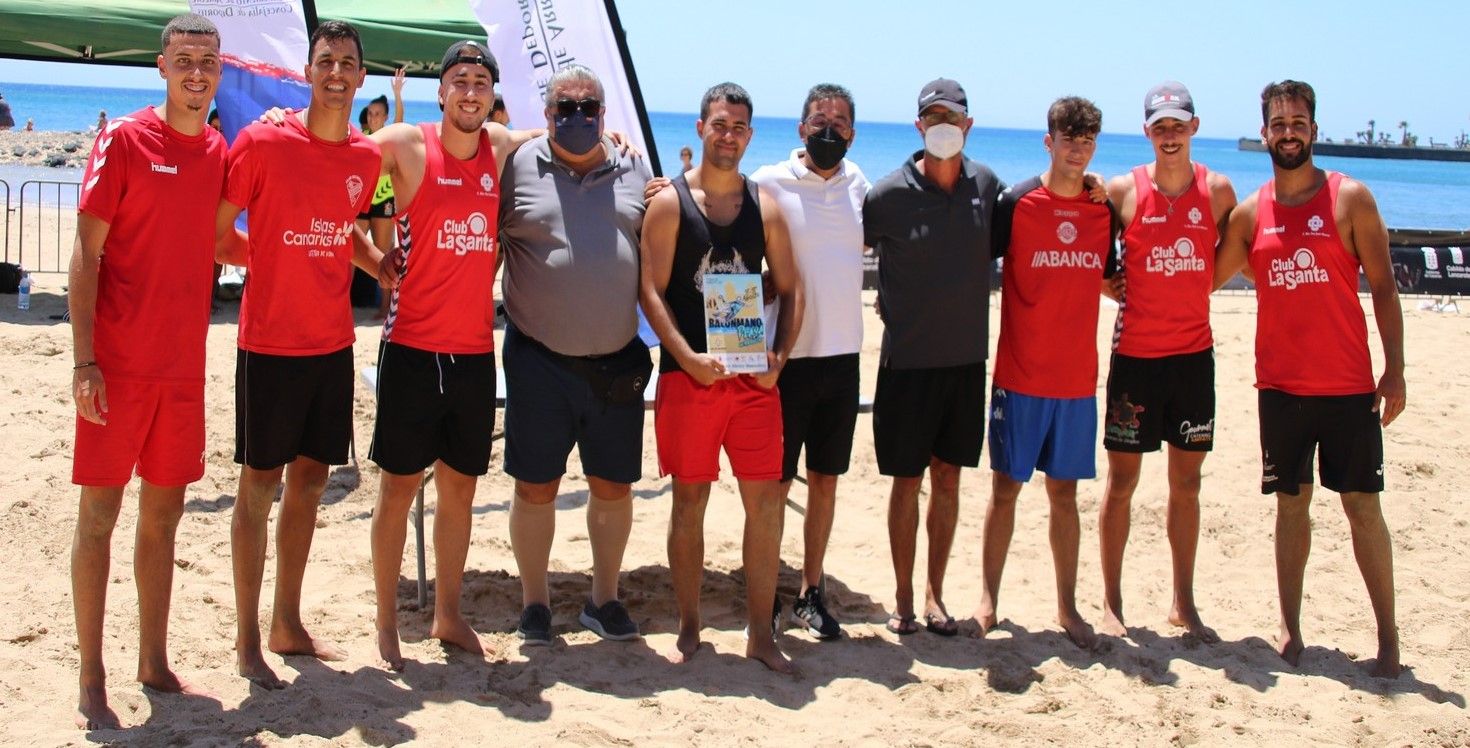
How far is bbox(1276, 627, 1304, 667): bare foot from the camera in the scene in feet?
16.6

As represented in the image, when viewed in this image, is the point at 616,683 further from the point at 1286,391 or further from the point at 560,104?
the point at 1286,391

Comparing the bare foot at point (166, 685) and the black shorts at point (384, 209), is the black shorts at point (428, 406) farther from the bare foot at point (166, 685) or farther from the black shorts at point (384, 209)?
the bare foot at point (166, 685)

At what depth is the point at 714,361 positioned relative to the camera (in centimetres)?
466

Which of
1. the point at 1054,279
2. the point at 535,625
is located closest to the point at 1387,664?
the point at 1054,279

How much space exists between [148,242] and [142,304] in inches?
7.5

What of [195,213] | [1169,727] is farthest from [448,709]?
[1169,727]

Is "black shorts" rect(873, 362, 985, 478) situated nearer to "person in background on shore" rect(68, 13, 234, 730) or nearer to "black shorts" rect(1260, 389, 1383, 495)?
"black shorts" rect(1260, 389, 1383, 495)

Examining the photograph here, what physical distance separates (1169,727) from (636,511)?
3.13 meters

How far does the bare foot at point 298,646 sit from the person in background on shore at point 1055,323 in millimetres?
2654

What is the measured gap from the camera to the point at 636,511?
22.2 ft

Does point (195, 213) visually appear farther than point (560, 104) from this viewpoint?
A: No

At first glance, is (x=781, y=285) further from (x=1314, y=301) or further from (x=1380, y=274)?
(x=1380, y=274)

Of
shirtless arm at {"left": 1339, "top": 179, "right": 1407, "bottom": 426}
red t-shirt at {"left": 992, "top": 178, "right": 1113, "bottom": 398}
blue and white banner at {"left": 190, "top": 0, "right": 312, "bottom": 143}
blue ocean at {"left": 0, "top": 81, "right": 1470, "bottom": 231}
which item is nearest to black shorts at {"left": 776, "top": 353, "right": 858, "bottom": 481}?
red t-shirt at {"left": 992, "top": 178, "right": 1113, "bottom": 398}

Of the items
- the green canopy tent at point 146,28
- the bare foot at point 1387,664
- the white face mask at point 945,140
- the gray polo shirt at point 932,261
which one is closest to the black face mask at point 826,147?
the gray polo shirt at point 932,261
